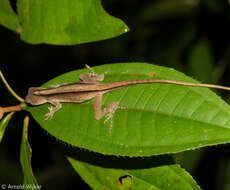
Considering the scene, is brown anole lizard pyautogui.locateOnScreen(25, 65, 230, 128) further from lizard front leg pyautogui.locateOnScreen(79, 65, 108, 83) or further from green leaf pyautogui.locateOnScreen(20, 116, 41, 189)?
green leaf pyautogui.locateOnScreen(20, 116, 41, 189)

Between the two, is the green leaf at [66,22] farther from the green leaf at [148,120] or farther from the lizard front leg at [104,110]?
the lizard front leg at [104,110]

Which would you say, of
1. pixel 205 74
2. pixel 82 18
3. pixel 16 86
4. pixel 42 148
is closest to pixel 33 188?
pixel 82 18

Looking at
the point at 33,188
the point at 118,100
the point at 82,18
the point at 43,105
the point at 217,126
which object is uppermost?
the point at 82,18

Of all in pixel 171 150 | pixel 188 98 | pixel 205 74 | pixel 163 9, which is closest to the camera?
pixel 171 150

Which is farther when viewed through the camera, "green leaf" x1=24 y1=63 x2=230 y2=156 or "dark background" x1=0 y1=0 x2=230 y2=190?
"dark background" x1=0 y1=0 x2=230 y2=190

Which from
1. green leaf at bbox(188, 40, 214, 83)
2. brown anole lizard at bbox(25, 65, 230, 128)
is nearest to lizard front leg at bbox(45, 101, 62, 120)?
brown anole lizard at bbox(25, 65, 230, 128)

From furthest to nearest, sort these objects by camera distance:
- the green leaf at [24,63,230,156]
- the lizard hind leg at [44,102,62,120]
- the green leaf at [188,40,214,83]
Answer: the green leaf at [188,40,214,83] < the lizard hind leg at [44,102,62,120] < the green leaf at [24,63,230,156]

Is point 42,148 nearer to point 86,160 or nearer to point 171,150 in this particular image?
point 86,160
